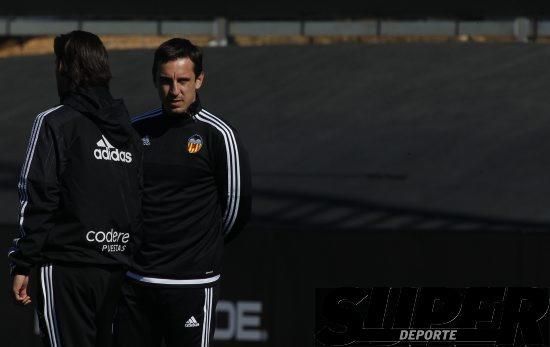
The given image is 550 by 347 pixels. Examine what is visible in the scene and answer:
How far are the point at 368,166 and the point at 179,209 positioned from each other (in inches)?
177

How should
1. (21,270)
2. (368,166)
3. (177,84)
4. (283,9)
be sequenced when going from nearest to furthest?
(21,270) < (177,84) < (368,166) < (283,9)

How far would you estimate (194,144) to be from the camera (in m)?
5.61

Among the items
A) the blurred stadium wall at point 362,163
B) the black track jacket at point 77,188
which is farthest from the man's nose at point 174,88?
the blurred stadium wall at point 362,163

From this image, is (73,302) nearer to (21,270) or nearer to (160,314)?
(21,270)

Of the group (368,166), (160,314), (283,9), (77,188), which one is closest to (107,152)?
(77,188)

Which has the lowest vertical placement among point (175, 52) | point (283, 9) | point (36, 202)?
point (283, 9)

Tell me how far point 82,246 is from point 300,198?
15.3 ft

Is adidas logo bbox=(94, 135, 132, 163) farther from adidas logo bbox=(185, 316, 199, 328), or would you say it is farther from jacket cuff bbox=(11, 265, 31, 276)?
adidas logo bbox=(185, 316, 199, 328)

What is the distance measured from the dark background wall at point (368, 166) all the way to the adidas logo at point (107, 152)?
3.57m

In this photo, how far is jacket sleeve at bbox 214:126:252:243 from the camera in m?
5.62

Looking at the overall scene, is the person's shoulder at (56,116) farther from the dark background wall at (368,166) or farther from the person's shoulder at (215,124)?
the dark background wall at (368,166)

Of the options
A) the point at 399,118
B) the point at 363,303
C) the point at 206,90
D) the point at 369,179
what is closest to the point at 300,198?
the point at 369,179

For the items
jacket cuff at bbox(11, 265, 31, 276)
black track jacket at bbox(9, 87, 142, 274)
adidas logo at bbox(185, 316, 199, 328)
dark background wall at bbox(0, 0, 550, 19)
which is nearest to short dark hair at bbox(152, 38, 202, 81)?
black track jacket at bbox(9, 87, 142, 274)

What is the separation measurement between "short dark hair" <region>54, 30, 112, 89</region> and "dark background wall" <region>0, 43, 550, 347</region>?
3785 millimetres
